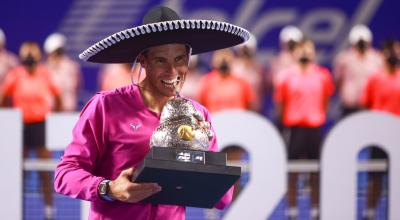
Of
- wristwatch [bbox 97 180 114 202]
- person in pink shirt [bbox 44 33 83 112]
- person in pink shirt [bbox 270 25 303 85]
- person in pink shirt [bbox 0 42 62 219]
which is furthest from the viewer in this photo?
person in pink shirt [bbox 270 25 303 85]

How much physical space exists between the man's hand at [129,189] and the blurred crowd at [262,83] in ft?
12.4

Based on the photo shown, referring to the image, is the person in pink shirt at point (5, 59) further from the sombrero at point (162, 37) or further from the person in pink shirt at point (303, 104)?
the sombrero at point (162, 37)

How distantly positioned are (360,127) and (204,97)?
1.92 m

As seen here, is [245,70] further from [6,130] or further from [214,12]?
[6,130]

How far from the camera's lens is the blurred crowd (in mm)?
6832

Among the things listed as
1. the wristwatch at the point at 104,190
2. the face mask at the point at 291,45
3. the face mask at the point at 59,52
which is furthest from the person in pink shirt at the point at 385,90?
the wristwatch at the point at 104,190

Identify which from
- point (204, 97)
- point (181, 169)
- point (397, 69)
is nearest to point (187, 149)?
point (181, 169)

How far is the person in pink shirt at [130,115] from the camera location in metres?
2.36

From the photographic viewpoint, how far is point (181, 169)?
2.17 meters

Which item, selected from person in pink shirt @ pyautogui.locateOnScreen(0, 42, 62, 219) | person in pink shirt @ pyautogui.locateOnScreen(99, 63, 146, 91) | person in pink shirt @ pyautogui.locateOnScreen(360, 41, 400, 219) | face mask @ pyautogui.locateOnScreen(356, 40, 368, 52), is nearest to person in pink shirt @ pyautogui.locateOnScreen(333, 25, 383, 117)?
face mask @ pyautogui.locateOnScreen(356, 40, 368, 52)

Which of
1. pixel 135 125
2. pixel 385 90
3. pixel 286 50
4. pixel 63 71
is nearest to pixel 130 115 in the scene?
pixel 135 125

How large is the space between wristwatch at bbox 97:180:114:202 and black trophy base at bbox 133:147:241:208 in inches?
5.1

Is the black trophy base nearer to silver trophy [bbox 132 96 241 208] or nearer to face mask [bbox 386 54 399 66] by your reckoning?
silver trophy [bbox 132 96 241 208]

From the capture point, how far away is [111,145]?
2.45m
